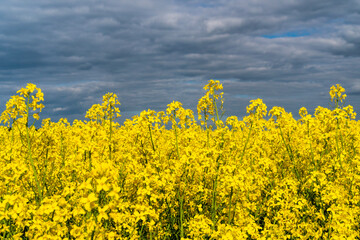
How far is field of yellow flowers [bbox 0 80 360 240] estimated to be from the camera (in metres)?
4.25

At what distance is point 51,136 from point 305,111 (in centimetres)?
679

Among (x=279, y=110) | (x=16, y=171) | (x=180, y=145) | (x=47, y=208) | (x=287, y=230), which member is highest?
(x=279, y=110)

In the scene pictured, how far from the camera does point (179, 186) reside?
535cm

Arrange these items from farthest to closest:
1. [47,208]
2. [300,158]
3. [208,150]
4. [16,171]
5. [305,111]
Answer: [305,111] → [300,158] → [208,150] → [16,171] → [47,208]

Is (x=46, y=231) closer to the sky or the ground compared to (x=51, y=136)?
closer to the ground

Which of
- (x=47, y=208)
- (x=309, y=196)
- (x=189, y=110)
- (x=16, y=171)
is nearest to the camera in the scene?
(x=47, y=208)

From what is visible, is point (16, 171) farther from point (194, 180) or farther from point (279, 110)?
point (279, 110)

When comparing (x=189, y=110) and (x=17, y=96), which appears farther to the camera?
(x=189, y=110)

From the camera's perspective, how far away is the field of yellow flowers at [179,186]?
425 cm

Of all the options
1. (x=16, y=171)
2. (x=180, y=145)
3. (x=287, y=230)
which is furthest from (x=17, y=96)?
(x=287, y=230)

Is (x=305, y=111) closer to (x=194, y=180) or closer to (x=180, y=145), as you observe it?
(x=180, y=145)

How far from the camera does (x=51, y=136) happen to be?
6.95 m

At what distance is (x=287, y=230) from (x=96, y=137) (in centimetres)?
333

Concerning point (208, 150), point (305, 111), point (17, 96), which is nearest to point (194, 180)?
point (208, 150)
